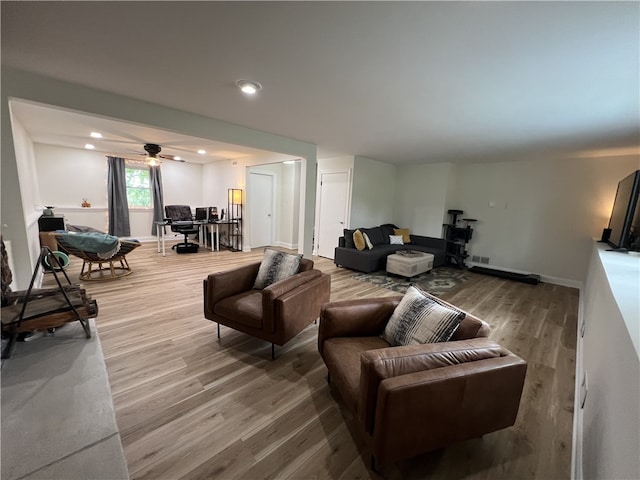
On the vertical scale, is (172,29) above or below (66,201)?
above

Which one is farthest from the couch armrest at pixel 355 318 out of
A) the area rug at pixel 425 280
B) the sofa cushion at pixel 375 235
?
the sofa cushion at pixel 375 235

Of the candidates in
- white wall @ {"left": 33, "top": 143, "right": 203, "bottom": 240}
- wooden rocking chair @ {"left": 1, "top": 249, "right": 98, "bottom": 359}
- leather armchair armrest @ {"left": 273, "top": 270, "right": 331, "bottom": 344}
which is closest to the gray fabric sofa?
leather armchair armrest @ {"left": 273, "top": 270, "right": 331, "bottom": 344}

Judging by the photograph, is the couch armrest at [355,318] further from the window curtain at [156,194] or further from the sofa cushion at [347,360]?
the window curtain at [156,194]

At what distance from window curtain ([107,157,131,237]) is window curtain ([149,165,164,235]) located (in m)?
0.63

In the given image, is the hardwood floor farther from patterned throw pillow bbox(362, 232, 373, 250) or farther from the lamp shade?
the lamp shade

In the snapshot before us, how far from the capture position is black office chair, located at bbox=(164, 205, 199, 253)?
20.5ft

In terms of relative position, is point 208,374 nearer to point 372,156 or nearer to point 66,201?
point 372,156

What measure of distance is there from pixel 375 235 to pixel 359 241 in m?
0.78

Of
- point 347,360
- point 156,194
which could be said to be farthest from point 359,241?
point 156,194

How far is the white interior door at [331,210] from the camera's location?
19.4 feet

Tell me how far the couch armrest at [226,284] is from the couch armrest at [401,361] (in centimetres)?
171

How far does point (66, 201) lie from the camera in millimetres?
6164

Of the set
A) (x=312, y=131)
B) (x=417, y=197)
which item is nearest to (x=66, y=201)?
(x=312, y=131)

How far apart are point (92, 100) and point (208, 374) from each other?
2831 millimetres
